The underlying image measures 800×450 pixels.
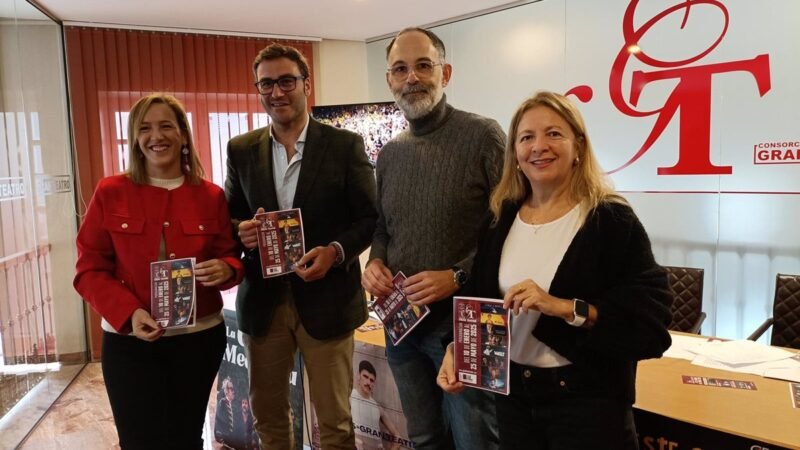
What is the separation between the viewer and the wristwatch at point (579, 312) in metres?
1.22

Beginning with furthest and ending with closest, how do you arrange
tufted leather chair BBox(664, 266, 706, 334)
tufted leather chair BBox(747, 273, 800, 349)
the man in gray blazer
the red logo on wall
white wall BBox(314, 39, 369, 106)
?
white wall BBox(314, 39, 369, 106) < the red logo on wall < tufted leather chair BBox(664, 266, 706, 334) < tufted leather chair BBox(747, 273, 800, 349) < the man in gray blazer

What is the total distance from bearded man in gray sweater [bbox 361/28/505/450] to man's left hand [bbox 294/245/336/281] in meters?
0.15

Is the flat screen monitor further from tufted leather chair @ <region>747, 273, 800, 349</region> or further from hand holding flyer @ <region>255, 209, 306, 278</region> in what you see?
hand holding flyer @ <region>255, 209, 306, 278</region>

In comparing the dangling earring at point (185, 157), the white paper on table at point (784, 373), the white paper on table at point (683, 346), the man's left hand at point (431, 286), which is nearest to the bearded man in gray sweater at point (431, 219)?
the man's left hand at point (431, 286)

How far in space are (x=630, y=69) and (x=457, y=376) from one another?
10.8 feet

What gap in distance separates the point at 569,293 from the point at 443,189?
0.53 m

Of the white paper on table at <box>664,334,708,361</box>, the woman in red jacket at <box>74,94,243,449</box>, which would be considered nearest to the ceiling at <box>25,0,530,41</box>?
the woman in red jacket at <box>74,94,243,449</box>

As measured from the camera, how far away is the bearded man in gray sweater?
5.27 ft

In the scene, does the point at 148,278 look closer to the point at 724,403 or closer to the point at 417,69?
the point at 417,69

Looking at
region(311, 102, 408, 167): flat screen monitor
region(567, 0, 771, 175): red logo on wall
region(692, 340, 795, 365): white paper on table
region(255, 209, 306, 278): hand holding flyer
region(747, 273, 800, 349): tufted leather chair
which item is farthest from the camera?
region(311, 102, 408, 167): flat screen monitor

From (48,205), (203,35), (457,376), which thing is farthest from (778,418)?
(203,35)

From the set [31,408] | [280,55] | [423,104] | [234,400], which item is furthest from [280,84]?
[31,408]

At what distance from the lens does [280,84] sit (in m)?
1.89

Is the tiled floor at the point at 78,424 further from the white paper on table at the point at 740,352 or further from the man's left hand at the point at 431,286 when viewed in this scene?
the white paper on table at the point at 740,352
